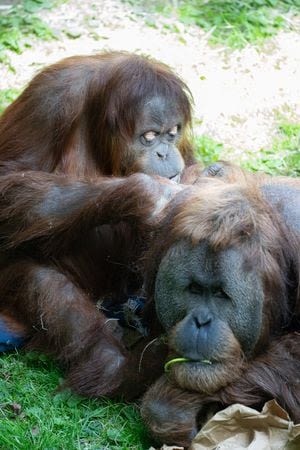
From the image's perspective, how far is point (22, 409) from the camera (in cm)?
351

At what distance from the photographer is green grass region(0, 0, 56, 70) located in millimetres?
6273

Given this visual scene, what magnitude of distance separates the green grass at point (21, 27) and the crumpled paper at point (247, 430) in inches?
143

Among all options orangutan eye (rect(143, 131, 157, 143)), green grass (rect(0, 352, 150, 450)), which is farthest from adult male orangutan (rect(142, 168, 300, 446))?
orangutan eye (rect(143, 131, 157, 143))

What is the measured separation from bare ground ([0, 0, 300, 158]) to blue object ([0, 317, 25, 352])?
2210 millimetres

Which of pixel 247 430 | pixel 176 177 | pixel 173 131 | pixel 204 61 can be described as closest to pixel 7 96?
pixel 204 61

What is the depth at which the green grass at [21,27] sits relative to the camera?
627 centimetres

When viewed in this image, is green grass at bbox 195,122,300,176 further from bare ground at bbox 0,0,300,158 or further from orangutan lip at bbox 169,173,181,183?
orangutan lip at bbox 169,173,181,183

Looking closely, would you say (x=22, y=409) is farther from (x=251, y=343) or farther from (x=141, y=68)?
(x=141, y=68)

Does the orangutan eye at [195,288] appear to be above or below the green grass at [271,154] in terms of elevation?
above

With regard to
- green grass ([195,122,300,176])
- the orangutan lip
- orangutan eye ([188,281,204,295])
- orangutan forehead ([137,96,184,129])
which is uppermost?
orangutan forehead ([137,96,184,129])

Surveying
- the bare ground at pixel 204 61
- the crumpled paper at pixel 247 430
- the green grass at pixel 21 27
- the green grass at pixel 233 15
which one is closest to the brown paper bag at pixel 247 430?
the crumpled paper at pixel 247 430

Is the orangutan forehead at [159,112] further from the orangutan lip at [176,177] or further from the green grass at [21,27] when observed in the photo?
the green grass at [21,27]

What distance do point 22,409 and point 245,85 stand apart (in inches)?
133

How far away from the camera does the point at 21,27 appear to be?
6.48 meters
